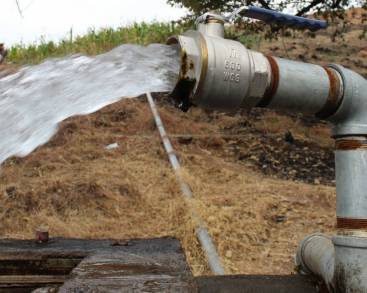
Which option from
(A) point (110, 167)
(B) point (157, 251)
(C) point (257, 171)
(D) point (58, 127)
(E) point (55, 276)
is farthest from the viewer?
(D) point (58, 127)

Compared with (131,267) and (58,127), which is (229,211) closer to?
(131,267)

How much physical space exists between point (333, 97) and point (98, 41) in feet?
38.8

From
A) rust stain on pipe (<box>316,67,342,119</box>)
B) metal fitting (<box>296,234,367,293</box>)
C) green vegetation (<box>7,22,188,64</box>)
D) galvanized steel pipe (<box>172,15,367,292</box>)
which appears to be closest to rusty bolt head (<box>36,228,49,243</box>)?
galvanized steel pipe (<box>172,15,367,292</box>)

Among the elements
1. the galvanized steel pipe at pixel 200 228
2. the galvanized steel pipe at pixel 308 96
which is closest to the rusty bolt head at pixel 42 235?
the galvanized steel pipe at pixel 200 228

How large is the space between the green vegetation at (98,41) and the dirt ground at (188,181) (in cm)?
436

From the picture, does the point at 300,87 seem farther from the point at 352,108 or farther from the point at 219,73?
the point at 219,73

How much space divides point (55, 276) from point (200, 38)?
1.33 meters

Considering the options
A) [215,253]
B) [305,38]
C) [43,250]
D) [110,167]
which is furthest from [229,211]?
[305,38]

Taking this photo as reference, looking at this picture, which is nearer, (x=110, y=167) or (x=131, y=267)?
(x=131, y=267)

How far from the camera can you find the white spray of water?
5.88 m

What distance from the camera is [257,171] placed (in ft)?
22.0

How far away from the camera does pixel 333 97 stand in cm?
197

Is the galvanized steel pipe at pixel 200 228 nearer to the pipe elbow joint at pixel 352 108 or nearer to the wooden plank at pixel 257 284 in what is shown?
the wooden plank at pixel 257 284

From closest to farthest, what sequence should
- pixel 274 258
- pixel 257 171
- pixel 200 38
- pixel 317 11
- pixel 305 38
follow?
pixel 200 38
pixel 274 258
pixel 257 171
pixel 317 11
pixel 305 38
